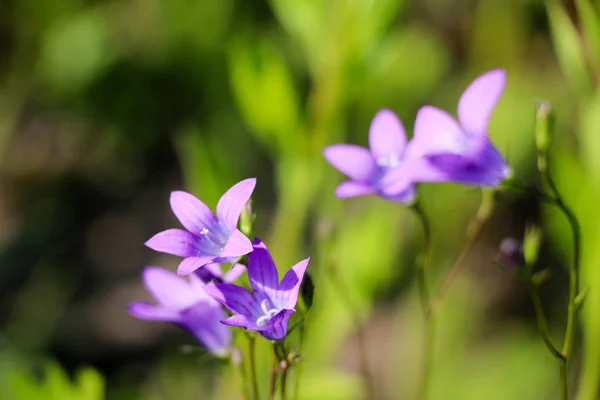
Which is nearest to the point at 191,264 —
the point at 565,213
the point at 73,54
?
the point at 565,213

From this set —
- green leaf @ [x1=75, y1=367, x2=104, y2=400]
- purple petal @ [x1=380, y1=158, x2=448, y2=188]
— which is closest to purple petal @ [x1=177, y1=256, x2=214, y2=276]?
purple petal @ [x1=380, y1=158, x2=448, y2=188]

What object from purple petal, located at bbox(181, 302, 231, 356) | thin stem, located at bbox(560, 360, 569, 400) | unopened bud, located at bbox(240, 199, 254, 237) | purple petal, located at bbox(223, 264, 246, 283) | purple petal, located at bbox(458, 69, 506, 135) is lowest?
thin stem, located at bbox(560, 360, 569, 400)

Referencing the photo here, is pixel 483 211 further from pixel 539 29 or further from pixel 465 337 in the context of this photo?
pixel 539 29

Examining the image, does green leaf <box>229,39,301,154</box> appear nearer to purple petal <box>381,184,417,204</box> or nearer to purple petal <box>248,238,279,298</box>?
purple petal <box>381,184,417,204</box>

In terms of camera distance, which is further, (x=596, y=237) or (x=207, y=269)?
(x=596, y=237)

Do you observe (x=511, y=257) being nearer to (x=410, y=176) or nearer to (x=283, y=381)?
(x=410, y=176)

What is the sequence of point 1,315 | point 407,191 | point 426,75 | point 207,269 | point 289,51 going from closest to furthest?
point 207,269 < point 407,191 < point 1,315 < point 426,75 < point 289,51

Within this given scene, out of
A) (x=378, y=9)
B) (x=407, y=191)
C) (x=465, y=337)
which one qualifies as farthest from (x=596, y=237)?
(x=465, y=337)

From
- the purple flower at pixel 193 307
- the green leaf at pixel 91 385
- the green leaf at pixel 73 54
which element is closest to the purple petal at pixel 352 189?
the purple flower at pixel 193 307
